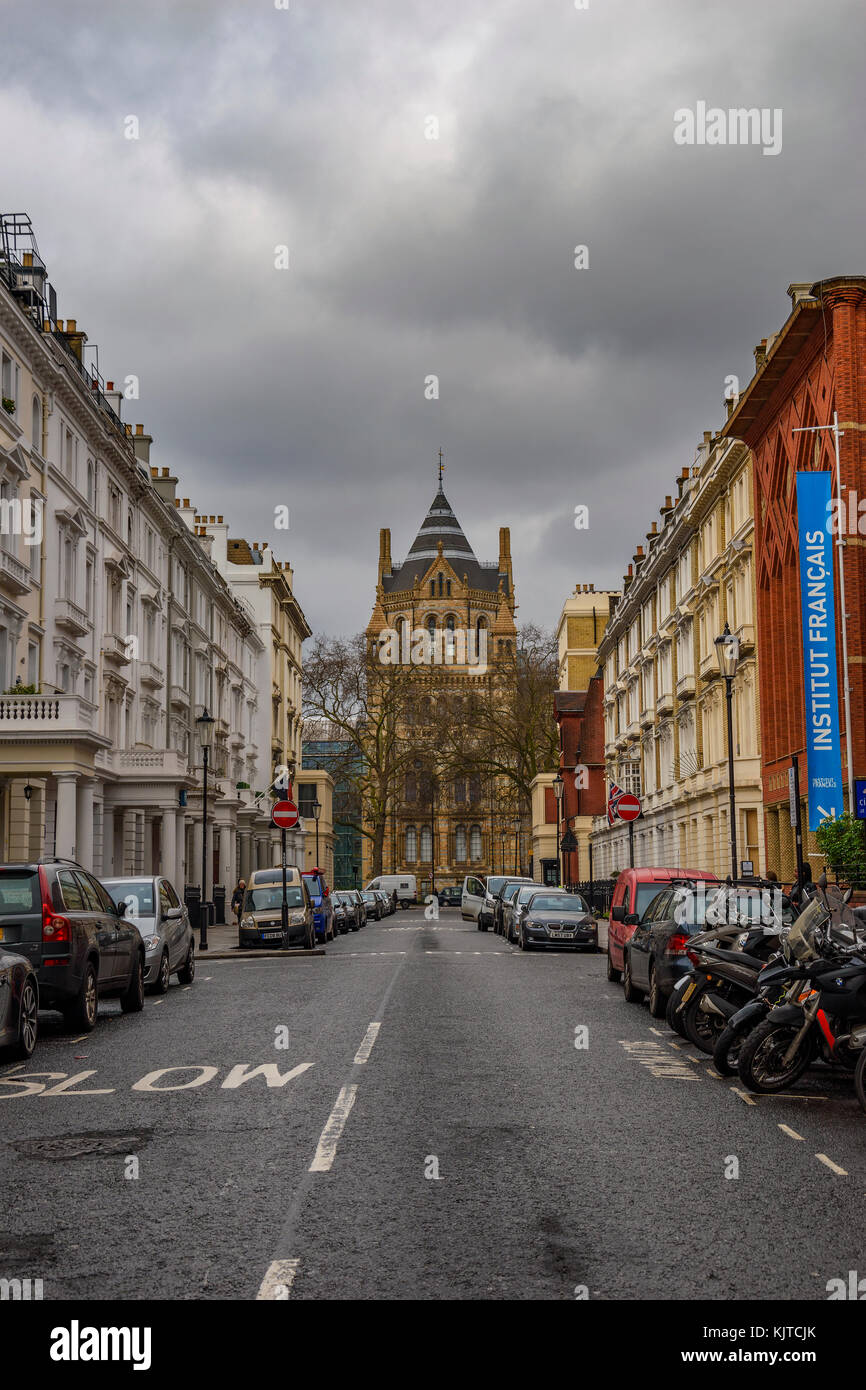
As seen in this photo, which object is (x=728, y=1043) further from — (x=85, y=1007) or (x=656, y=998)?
(x=85, y=1007)

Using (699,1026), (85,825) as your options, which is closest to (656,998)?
(699,1026)

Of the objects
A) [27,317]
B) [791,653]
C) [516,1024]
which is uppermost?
[27,317]

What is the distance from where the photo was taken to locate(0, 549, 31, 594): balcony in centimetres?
3284

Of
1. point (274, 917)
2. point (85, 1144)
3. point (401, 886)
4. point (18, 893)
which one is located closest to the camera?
point (85, 1144)

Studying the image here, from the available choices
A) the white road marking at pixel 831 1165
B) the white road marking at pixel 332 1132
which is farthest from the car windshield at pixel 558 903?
the white road marking at pixel 831 1165

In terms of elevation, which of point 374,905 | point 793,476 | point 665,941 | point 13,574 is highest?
point 793,476

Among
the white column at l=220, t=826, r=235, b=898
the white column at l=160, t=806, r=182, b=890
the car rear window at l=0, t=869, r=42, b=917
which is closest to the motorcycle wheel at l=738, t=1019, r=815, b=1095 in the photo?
the car rear window at l=0, t=869, r=42, b=917

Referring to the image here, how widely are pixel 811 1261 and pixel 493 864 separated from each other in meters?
132

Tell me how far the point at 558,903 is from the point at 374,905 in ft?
113

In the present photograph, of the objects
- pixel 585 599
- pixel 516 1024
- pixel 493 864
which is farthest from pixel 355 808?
pixel 516 1024

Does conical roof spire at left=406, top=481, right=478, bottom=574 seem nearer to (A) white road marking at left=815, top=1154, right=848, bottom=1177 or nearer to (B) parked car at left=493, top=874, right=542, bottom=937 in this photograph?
(B) parked car at left=493, top=874, right=542, bottom=937

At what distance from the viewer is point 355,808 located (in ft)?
312

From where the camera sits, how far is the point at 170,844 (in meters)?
44.8

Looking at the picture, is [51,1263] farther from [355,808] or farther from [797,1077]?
[355,808]
